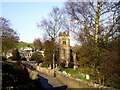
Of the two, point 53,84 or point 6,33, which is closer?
point 53,84

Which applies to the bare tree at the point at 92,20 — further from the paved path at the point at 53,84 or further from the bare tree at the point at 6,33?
the bare tree at the point at 6,33

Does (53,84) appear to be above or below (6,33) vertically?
below

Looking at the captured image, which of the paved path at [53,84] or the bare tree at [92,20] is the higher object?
the bare tree at [92,20]

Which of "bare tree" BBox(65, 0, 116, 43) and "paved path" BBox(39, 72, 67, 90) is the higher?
"bare tree" BBox(65, 0, 116, 43)

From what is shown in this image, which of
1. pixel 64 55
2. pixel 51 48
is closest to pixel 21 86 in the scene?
pixel 51 48

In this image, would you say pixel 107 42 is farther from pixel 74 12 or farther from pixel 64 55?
pixel 64 55

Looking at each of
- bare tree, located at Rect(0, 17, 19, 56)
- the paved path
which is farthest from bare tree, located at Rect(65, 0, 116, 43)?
bare tree, located at Rect(0, 17, 19, 56)

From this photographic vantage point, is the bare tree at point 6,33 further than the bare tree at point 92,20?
Yes

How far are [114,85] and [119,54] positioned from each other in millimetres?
2304

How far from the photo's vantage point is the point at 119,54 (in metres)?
18.8

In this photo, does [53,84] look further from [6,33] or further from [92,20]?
[6,33]

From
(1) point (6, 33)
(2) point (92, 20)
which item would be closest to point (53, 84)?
(2) point (92, 20)

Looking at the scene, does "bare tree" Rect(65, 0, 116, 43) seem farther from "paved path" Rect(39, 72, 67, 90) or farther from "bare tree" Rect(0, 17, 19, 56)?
"bare tree" Rect(0, 17, 19, 56)

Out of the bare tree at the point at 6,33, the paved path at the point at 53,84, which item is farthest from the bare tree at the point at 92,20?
the bare tree at the point at 6,33
